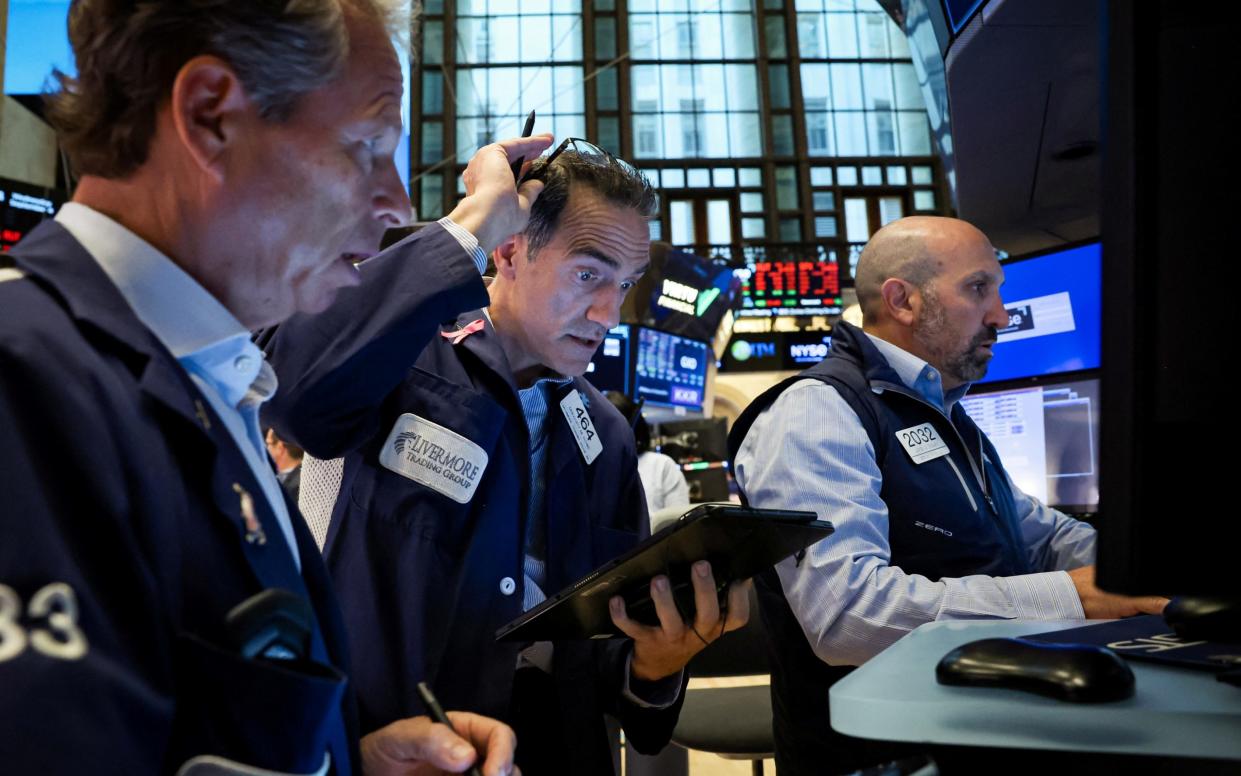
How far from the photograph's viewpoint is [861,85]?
671 inches

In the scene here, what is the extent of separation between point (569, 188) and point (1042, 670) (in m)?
1.39

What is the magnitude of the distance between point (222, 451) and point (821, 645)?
1357mm

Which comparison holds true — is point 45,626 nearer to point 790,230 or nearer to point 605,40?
point 790,230

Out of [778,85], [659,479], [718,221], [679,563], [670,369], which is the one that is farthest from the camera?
[778,85]

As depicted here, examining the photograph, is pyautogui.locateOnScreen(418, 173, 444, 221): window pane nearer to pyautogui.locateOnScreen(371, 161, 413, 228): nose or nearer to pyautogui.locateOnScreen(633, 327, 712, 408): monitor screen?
pyautogui.locateOnScreen(633, 327, 712, 408): monitor screen

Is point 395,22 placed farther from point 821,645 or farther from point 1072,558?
point 1072,558

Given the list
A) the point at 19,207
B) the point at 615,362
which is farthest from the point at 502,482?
the point at 615,362

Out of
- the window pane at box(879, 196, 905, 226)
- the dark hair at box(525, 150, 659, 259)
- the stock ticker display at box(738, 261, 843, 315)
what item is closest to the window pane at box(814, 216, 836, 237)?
the window pane at box(879, 196, 905, 226)

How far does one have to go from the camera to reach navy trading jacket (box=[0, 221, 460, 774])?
56 centimetres

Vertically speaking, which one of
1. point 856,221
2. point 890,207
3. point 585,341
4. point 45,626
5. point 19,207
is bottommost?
point 45,626

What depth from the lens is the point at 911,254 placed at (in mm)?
2449

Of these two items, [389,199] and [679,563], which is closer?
[389,199]

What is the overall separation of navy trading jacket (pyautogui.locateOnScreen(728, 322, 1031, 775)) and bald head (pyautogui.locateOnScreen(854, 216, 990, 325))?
1.20ft

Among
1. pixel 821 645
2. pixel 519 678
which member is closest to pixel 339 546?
pixel 519 678
